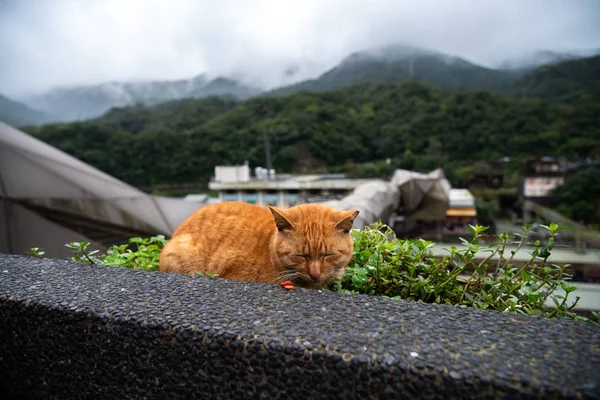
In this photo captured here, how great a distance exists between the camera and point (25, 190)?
375 cm

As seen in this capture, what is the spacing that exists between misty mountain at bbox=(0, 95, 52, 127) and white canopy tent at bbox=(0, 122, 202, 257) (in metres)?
14.8

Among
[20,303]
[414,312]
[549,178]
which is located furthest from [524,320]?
[549,178]

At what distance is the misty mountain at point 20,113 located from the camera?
17.0 metres

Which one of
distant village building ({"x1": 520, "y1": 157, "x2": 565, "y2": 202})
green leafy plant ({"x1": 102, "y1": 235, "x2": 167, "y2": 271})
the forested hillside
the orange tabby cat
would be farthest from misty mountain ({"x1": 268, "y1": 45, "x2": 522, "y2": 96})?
the orange tabby cat

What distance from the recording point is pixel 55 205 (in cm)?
388

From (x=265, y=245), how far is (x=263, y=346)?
84 cm

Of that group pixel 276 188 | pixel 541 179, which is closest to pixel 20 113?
pixel 276 188

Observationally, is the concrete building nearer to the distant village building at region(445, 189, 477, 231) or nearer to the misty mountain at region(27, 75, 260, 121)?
the distant village building at region(445, 189, 477, 231)

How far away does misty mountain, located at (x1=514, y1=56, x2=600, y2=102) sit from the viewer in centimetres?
2927

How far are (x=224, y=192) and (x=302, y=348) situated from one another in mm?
17808

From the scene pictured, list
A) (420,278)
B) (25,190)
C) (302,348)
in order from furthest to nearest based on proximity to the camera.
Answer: (25,190), (420,278), (302,348)

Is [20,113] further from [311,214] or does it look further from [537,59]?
[537,59]

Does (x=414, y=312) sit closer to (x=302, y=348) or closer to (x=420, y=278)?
(x=302, y=348)

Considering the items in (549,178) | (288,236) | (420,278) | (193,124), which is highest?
(193,124)
